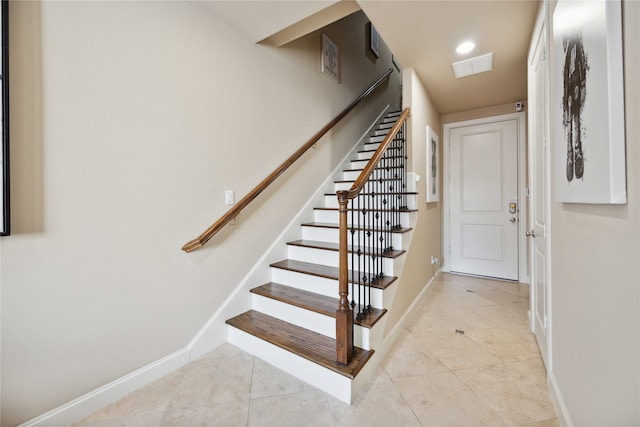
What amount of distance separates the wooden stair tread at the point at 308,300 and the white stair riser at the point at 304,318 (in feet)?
0.13

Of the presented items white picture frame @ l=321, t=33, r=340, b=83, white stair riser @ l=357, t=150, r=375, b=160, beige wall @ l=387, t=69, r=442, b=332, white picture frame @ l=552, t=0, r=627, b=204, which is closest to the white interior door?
white picture frame @ l=552, t=0, r=627, b=204

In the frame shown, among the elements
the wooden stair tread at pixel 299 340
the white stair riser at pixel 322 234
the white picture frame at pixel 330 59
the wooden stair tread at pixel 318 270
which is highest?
the white picture frame at pixel 330 59

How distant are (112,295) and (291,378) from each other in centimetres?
114

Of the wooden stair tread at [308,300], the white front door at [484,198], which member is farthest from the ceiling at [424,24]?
the wooden stair tread at [308,300]

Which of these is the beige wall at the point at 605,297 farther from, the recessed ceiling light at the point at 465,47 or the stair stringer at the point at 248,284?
the stair stringer at the point at 248,284

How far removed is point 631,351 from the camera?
2.37ft

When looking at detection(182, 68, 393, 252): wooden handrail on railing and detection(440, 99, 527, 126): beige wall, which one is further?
detection(440, 99, 527, 126): beige wall

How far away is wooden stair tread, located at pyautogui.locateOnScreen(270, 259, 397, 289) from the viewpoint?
6.21ft

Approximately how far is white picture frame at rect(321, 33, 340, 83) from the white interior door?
192 centimetres

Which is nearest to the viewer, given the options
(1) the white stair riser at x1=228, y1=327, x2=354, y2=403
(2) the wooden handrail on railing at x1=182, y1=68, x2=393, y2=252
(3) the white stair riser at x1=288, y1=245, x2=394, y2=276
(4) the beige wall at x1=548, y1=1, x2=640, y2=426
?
(4) the beige wall at x1=548, y1=1, x2=640, y2=426

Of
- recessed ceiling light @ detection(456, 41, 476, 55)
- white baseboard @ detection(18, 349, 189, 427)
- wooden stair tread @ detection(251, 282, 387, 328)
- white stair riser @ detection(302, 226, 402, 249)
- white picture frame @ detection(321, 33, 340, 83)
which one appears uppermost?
white picture frame @ detection(321, 33, 340, 83)

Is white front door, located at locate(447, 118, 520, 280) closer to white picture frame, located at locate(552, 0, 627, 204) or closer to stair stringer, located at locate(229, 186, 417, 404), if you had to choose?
stair stringer, located at locate(229, 186, 417, 404)

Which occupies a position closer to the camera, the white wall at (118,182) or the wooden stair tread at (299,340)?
the white wall at (118,182)

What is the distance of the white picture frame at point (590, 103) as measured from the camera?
75cm
